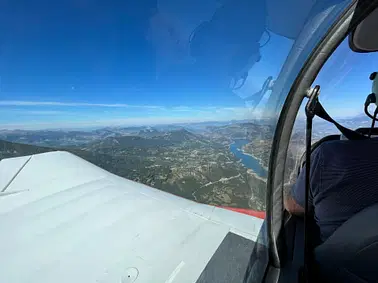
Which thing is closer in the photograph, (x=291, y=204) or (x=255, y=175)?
(x=255, y=175)

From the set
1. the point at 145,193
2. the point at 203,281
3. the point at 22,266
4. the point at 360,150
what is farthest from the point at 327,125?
the point at 22,266

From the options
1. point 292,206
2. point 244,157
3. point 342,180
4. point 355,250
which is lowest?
point 292,206

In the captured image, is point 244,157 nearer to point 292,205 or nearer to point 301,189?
point 301,189

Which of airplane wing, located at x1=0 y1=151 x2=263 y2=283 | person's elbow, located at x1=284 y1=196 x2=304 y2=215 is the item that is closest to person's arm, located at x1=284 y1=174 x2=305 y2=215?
person's elbow, located at x1=284 y1=196 x2=304 y2=215

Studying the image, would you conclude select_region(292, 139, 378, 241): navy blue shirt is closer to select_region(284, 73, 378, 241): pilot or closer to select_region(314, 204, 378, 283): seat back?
select_region(284, 73, 378, 241): pilot

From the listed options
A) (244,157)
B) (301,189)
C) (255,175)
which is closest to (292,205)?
(301,189)

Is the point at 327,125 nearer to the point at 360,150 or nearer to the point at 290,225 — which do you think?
the point at 360,150
